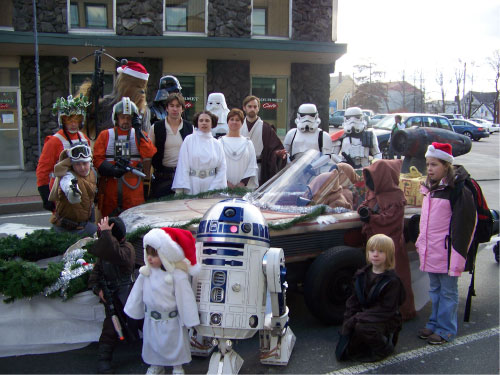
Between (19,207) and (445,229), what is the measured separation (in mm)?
8072

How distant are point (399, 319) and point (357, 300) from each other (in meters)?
0.33

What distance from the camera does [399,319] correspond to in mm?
3875

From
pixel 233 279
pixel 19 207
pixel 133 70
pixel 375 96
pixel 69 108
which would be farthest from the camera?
pixel 375 96

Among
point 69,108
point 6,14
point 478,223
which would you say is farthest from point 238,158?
point 6,14

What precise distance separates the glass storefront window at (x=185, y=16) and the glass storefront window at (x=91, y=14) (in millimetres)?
1547

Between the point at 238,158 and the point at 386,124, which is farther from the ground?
the point at 386,124

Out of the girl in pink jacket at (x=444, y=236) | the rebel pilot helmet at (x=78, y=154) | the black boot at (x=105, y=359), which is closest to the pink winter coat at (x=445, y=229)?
the girl in pink jacket at (x=444, y=236)

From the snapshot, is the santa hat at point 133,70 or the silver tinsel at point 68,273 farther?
the santa hat at point 133,70

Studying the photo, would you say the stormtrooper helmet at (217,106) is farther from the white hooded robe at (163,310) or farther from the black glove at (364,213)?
the white hooded robe at (163,310)

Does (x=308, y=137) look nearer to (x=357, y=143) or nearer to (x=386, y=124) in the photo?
(x=357, y=143)

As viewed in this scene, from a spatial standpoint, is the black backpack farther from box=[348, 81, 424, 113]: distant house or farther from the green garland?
box=[348, 81, 424, 113]: distant house

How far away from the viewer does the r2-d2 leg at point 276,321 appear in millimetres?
3219

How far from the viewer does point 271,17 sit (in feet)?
49.2

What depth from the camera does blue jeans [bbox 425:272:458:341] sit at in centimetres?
414
